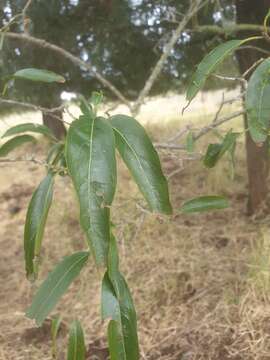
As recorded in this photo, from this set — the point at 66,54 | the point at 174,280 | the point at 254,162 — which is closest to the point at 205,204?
the point at 66,54

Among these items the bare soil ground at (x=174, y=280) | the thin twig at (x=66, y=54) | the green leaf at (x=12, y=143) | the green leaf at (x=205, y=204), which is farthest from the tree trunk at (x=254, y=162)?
the green leaf at (x=12, y=143)

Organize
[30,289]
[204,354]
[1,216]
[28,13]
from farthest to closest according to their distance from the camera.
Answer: [1,216], [30,289], [28,13], [204,354]

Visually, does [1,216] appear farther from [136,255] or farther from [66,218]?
[136,255]

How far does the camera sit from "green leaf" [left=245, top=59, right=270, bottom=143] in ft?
2.41

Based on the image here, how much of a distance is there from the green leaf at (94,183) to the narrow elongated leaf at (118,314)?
15cm

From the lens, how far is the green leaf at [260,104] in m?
0.74

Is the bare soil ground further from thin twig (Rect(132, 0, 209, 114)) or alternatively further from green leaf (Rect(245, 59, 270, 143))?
green leaf (Rect(245, 59, 270, 143))

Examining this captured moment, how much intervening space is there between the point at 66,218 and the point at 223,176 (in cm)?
73

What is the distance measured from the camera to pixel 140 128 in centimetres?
71

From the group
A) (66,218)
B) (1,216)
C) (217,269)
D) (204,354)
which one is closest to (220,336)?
(204,354)

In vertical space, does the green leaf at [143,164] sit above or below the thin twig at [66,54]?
below

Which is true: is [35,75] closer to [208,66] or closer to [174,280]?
[208,66]

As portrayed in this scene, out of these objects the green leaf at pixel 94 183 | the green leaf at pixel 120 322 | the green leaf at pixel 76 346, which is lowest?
the green leaf at pixel 76 346

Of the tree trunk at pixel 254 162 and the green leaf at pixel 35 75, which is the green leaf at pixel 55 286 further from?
the tree trunk at pixel 254 162
